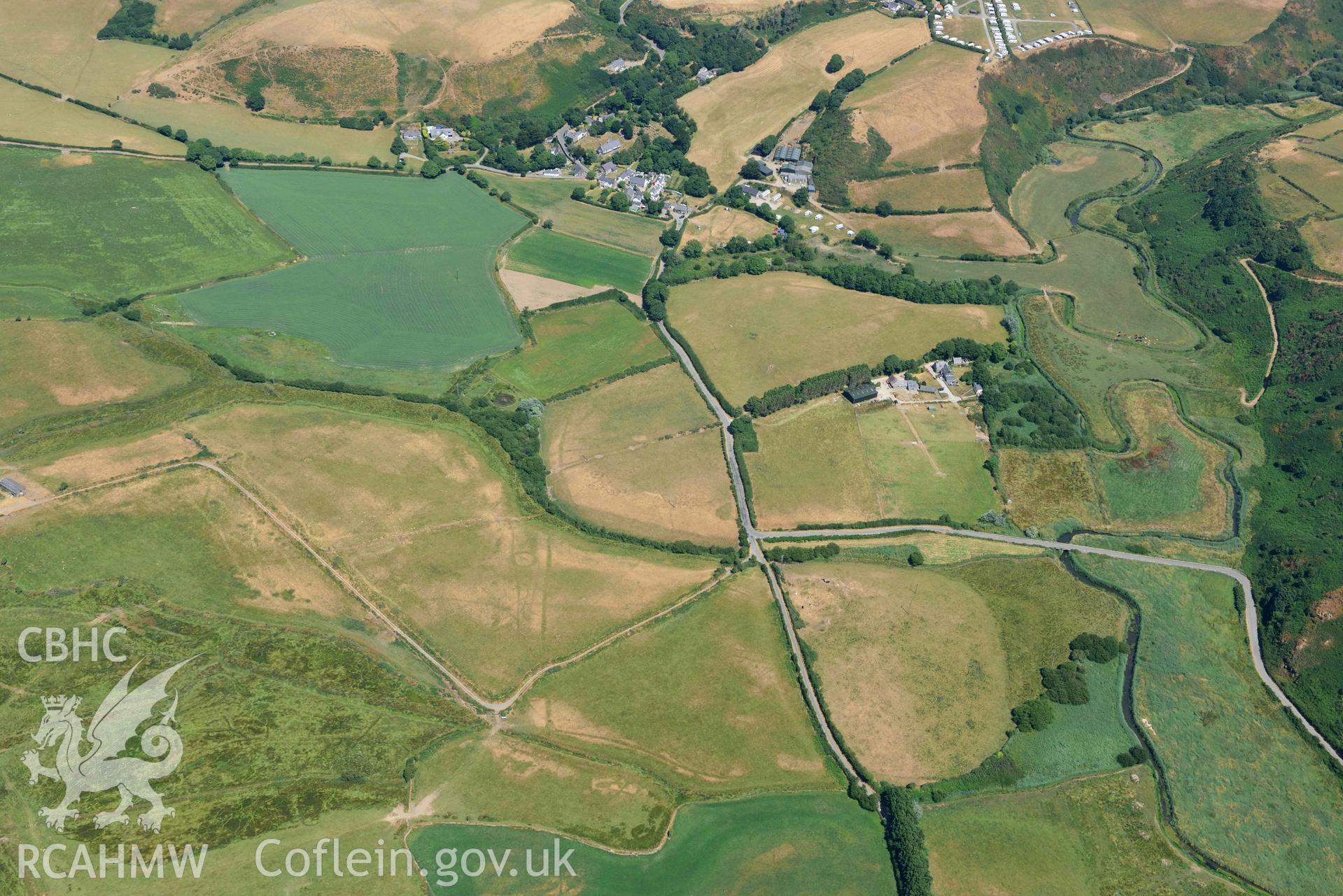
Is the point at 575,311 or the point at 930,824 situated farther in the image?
the point at 575,311

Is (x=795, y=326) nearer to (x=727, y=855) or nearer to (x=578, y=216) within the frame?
(x=578, y=216)

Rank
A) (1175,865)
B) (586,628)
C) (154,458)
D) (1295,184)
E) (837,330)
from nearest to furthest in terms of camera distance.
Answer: (1175,865) < (586,628) < (154,458) < (837,330) < (1295,184)

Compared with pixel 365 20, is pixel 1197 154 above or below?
below

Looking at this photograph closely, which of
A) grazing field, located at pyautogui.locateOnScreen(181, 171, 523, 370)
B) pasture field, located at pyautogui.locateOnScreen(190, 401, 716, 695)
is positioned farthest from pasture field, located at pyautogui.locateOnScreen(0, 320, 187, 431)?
grazing field, located at pyautogui.locateOnScreen(181, 171, 523, 370)

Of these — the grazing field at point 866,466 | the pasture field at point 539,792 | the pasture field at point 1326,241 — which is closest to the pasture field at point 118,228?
the grazing field at point 866,466

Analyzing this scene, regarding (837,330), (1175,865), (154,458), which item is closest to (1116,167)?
(837,330)

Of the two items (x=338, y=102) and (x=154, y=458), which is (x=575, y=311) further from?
(x=338, y=102)

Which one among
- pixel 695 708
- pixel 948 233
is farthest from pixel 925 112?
pixel 695 708

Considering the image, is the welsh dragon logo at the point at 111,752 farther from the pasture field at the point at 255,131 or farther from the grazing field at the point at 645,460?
the pasture field at the point at 255,131

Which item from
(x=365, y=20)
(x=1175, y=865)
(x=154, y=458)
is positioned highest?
(x=365, y=20)
